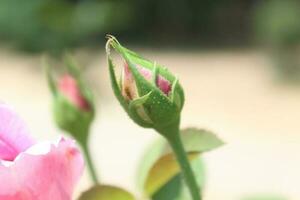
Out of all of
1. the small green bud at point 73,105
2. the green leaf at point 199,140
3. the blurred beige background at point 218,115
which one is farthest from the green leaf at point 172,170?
the blurred beige background at point 218,115

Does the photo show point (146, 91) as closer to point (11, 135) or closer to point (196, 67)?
point (11, 135)

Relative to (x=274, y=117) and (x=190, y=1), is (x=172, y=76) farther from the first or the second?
(x=190, y=1)

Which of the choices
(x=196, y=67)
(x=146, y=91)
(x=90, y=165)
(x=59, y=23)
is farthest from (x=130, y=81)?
(x=196, y=67)

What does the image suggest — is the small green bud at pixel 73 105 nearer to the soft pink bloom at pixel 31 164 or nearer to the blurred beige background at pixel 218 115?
the soft pink bloom at pixel 31 164

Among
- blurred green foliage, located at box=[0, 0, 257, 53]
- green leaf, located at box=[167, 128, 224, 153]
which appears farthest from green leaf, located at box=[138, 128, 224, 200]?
blurred green foliage, located at box=[0, 0, 257, 53]

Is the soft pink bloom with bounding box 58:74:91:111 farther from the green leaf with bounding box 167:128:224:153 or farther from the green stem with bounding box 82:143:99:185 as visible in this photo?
the green leaf with bounding box 167:128:224:153
